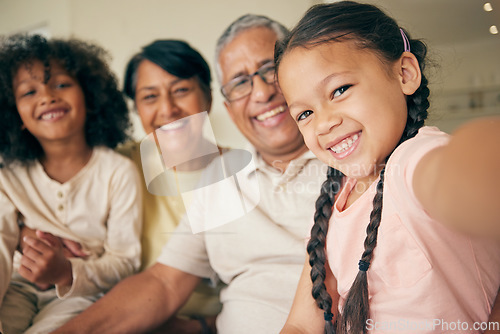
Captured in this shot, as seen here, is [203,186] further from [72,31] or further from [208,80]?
[72,31]

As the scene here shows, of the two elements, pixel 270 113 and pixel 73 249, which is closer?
pixel 270 113

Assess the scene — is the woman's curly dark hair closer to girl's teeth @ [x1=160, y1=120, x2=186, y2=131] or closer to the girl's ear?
girl's teeth @ [x1=160, y1=120, x2=186, y2=131]

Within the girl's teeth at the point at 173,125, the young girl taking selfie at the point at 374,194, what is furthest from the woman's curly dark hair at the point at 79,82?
Answer: the young girl taking selfie at the point at 374,194

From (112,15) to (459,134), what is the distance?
2.98ft

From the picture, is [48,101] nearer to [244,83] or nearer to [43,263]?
[43,263]

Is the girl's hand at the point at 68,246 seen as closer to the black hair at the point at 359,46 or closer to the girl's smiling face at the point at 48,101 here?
the girl's smiling face at the point at 48,101

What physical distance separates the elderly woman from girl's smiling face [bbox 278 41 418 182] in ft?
1.09

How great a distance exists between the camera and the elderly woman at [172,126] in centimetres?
87

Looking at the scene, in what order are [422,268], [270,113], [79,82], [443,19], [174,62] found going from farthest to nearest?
[79,82]
[174,62]
[270,113]
[443,19]
[422,268]

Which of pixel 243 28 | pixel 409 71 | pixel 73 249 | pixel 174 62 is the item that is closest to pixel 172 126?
pixel 174 62

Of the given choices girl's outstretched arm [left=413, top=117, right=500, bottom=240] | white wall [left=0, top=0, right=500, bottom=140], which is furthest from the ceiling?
girl's outstretched arm [left=413, top=117, right=500, bottom=240]

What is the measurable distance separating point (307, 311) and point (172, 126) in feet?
1.52

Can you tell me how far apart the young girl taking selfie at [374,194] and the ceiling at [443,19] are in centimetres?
3

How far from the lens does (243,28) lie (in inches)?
32.5
